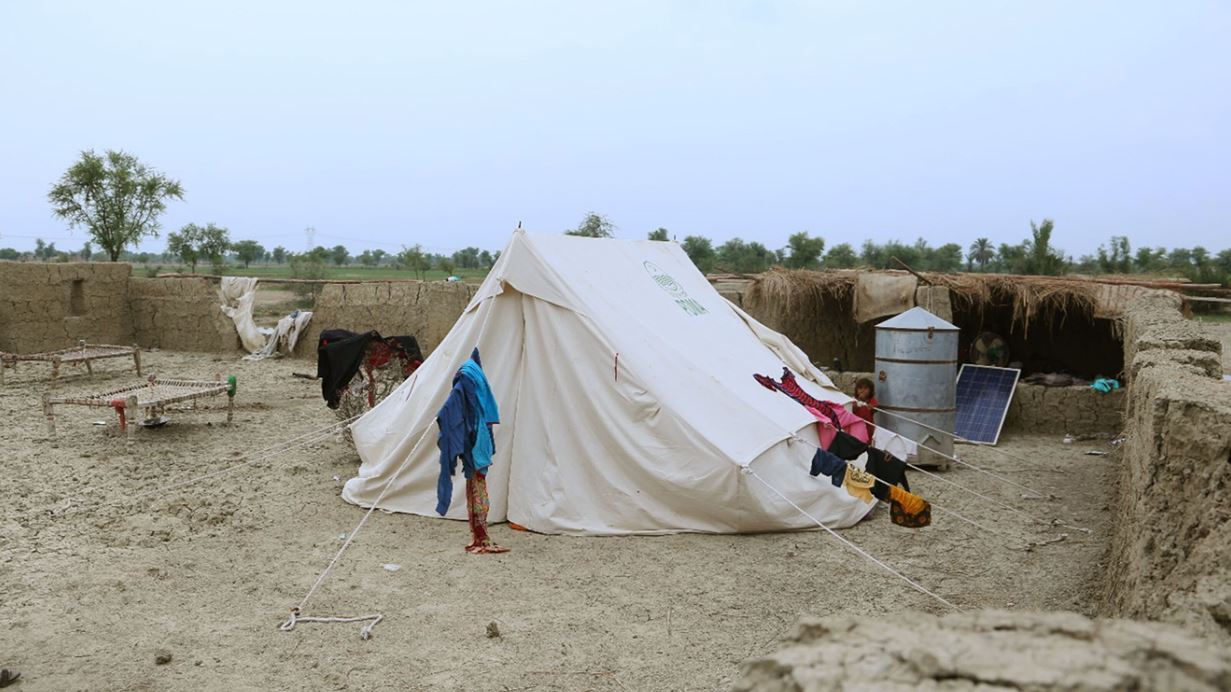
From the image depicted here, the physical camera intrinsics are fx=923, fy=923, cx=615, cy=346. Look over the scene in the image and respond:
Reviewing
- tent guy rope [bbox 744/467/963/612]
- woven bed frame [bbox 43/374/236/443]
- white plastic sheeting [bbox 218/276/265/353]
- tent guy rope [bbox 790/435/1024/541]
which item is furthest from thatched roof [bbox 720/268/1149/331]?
white plastic sheeting [bbox 218/276/265/353]

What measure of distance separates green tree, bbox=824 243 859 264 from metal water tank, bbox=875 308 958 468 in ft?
83.8

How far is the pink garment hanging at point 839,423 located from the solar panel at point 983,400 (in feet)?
7.49


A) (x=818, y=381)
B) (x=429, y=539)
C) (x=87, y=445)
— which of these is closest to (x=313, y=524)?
(x=429, y=539)

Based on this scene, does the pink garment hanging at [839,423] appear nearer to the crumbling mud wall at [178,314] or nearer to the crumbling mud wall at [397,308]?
the crumbling mud wall at [397,308]

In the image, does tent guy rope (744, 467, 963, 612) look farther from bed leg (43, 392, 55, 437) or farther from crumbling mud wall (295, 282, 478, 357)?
crumbling mud wall (295, 282, 478, 357)

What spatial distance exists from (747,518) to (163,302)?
43.4 feet

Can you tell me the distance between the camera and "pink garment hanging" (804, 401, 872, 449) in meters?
6.71

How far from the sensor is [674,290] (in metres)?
7.89

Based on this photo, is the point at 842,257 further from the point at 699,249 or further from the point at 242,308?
the point at 242,308

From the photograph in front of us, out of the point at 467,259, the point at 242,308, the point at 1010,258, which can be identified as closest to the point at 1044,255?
the point at 1010,258

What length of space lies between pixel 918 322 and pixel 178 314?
1265 centimetres

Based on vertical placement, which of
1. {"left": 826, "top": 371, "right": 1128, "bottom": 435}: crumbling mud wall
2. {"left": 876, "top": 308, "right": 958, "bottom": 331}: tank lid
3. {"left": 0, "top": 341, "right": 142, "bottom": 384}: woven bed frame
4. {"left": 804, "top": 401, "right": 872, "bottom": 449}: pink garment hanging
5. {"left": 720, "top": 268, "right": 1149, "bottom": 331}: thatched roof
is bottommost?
{"left": 826, "top": 371, "right": 1128, "bottom": 435}: crumbling mud wall

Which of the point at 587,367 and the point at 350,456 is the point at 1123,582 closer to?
the point at 587,367

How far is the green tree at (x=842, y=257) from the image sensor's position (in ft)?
111
